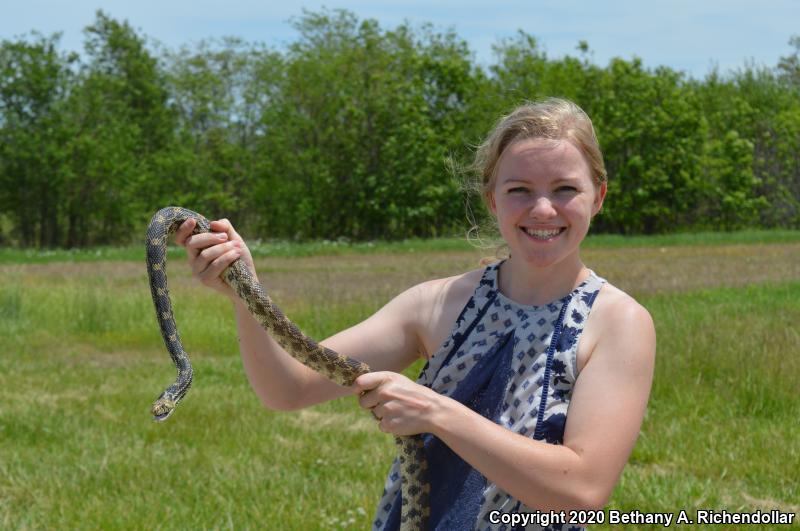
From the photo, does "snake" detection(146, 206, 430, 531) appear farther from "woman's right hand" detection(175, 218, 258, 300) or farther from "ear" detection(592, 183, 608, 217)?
"ear" detection(592, 183, 608, 217)

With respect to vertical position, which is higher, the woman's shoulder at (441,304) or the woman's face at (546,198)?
the woman's face at (546,198)

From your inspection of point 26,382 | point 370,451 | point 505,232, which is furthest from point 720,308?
point 505,232

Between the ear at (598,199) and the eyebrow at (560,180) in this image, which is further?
the ear at (598,199)

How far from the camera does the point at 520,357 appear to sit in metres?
2.88

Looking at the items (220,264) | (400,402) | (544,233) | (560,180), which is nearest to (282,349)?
(220,264)

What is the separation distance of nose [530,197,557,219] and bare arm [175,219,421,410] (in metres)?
0.61

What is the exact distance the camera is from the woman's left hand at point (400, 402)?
2635 mm

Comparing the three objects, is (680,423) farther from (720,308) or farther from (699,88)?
(699,88)

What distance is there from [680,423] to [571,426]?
16.5 ft

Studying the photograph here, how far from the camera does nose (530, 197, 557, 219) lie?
2.85m

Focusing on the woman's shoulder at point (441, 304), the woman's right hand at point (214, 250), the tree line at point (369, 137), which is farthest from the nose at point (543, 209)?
the tree line at point (369, 137)

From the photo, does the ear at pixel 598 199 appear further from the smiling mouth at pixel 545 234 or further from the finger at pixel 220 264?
the finger at pixel 220 264

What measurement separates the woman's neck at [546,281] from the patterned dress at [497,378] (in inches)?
1.3

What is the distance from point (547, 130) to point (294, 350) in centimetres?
110
